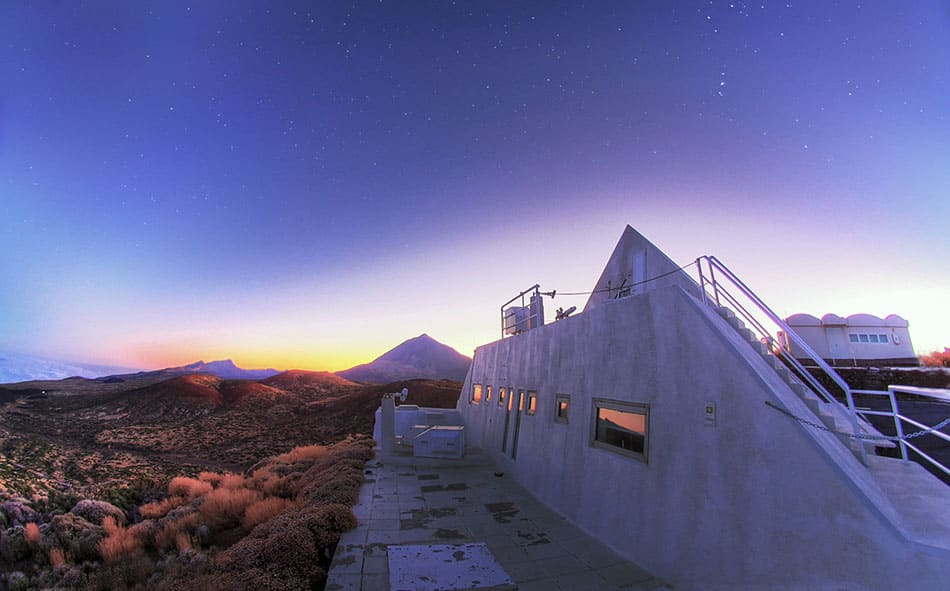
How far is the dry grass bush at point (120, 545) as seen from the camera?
Result: 8875mm

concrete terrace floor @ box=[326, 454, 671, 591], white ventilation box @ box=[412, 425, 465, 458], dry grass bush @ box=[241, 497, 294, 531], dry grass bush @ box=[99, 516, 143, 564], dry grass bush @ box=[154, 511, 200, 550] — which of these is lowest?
dry grass bush @ box=[99, 516, 143, 564]

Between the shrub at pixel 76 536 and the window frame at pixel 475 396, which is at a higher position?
the window frame at pixel 475 396

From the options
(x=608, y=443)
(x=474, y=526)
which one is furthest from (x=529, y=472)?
(x=608, y=443)

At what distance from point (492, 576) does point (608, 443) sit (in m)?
2.74

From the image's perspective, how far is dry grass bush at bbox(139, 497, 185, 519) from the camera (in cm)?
1226

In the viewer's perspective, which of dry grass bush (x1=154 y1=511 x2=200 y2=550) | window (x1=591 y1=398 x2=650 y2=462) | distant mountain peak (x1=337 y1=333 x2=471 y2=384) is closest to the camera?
window (x1=591 y1=398 x2=650 y2=462)

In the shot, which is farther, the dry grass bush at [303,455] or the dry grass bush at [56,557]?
the dry grass bush at [303,455]

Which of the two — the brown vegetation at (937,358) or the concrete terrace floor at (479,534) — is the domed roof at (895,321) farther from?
the concrete terrace floor at (479,534)

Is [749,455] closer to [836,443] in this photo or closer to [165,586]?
[836,443]

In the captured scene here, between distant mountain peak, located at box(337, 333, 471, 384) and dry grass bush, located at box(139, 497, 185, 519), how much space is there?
9821cm

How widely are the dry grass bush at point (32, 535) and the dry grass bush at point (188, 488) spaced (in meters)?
3.80

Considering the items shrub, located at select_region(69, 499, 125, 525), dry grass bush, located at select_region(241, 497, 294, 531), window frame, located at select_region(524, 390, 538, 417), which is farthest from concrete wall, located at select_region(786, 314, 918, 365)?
shrub, located at select_region(69, 499, 125, 525)

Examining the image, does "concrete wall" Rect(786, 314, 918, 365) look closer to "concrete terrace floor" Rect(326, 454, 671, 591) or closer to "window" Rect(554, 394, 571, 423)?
"window" Rect(554, 394, 571, 423)

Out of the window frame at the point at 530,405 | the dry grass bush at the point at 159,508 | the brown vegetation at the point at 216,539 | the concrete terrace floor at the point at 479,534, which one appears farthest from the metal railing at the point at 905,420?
the dry grass bush at the point at 159,508
